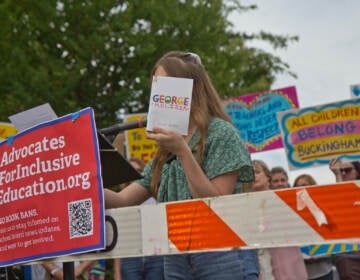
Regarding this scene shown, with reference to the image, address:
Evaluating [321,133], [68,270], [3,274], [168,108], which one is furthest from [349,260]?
[168,108]

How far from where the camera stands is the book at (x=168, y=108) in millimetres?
2754

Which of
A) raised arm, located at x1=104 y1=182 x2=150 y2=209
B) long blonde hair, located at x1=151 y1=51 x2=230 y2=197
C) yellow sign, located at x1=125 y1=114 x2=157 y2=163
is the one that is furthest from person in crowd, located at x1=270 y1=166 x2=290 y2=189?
long blonde hair, located at x1=151 y1=51 x2=230 y2=197

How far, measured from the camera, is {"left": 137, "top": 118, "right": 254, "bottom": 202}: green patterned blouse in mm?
2848

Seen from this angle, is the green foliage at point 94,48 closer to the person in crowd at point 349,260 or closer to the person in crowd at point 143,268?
the person in crowd at point 349,260

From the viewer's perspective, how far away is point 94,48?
47.0 ft

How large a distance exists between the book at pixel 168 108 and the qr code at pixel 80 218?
430 mm

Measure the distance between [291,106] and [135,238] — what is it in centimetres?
743

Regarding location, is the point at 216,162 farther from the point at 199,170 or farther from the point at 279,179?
the point at 279,179

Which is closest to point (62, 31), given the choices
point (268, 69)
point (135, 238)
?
point (268, 69)

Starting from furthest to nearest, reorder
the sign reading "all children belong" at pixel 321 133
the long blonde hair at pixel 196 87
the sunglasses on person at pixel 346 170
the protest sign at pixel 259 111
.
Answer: the protest sign at pixel 259 111 → the sign reading "all children belong" at pixel 321 133 → the sunglasses on person at pixel 346 170 → the long blonde hair at pixel 196 87

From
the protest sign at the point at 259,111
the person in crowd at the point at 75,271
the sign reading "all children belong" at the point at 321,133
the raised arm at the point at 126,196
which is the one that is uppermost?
the protest sign at the point at 259,111

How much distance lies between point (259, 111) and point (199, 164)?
7.12 meters

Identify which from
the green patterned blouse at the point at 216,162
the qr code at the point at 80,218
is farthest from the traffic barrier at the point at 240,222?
the green patterned blouse at the point at 216,162

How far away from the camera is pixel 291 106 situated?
9953 millimetres
